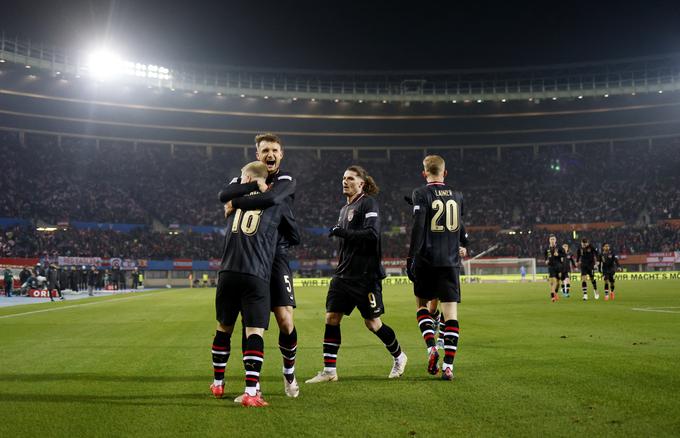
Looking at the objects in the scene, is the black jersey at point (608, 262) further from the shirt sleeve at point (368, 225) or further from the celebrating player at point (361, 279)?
the shirt sleeve at point (368, 225)

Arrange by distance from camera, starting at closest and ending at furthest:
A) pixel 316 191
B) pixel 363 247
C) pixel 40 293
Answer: pixel 363 247 < pixel 40 293 < pixel 316 191

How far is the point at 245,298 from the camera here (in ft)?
18.6

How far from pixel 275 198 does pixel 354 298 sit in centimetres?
195

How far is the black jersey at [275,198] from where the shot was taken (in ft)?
18.6

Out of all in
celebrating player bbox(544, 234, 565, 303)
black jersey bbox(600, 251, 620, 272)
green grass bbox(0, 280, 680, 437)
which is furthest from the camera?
black jersey bbox(600, 251, 620, 272)

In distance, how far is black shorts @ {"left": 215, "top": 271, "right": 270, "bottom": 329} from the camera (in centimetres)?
563

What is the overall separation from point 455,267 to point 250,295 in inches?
111

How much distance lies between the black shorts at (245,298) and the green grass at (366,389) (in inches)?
31.2

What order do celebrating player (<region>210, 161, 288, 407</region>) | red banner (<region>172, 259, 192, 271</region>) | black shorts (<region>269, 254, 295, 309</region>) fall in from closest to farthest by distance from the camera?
celebrating player (<region>210, 161, 288, 407</region>)
black shorts (<region>269, 254, 295, 309</region>)
red banner (<region>172, 259, 192, 271</region>)

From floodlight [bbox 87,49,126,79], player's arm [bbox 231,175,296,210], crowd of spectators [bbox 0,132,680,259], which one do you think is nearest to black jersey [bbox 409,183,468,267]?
player's arm [bbox 231,175,296,210]

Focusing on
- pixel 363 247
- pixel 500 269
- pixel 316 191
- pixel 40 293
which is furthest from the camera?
pixel 316 191

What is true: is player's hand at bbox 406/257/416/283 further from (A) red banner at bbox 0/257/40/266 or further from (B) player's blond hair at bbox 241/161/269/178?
(A) red banner at bbox 0/257/40/266

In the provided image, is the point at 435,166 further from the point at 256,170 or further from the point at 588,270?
the point at 588,270

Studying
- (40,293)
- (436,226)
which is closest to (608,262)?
(436,226)
